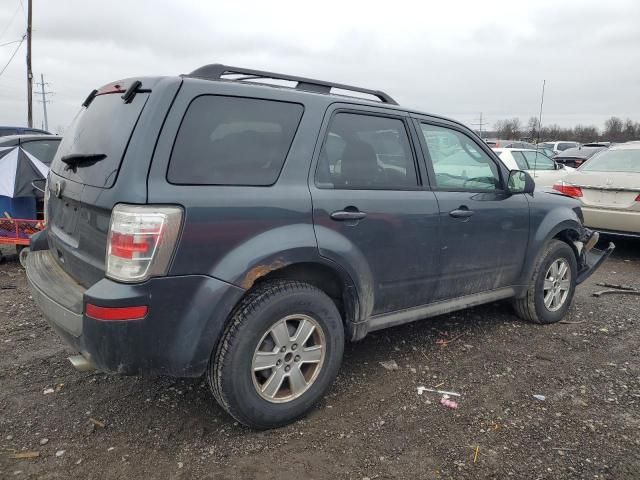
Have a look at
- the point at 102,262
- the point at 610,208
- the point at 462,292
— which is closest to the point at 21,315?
the point at 102,262

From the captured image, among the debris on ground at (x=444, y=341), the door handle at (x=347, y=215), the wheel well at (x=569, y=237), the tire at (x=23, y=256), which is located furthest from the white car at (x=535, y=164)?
the tire at (x=23, y=256)

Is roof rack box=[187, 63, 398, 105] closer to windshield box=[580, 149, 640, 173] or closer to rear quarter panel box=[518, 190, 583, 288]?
rear quarter panel box=[518, 190, 583, 288]

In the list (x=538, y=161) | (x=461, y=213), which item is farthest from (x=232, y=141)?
(x=538, y=161)

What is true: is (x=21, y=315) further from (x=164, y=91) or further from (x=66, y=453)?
(x=164, y=91)

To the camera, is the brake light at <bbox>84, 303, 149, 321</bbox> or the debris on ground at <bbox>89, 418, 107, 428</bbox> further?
the debris on ground at <bbox>89, 418, 107, 428</bbox>

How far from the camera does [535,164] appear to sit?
11258 mm

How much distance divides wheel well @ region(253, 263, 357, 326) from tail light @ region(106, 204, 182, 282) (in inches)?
24.3

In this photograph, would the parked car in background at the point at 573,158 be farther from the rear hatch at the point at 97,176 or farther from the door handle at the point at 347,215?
the rear hatch at the point at 97,176

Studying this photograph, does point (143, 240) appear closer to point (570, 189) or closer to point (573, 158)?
point (570, 189)

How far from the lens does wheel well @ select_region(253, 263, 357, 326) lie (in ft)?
9.67

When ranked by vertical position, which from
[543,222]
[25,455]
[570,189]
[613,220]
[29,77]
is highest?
[29,77]

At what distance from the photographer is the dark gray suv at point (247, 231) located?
97.3 inches

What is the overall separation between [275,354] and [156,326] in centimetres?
69

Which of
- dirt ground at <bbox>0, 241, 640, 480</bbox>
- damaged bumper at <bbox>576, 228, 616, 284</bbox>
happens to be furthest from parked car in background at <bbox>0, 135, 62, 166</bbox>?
damaged bumper at <bbox>576, 228, 616, 284</bbox>
